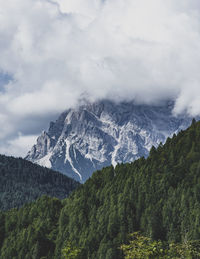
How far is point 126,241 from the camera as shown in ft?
545

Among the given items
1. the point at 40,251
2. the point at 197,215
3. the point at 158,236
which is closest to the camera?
the point at 197,215

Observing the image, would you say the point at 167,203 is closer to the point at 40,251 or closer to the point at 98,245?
the point at 98,245

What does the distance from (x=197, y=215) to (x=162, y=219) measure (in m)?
21.5

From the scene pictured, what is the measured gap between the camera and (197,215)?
5935 inches

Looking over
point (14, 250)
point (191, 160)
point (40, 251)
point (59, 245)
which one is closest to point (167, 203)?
point (191, 160)

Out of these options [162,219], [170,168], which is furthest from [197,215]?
[170,168]

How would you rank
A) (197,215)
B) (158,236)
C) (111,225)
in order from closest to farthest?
(197,215) → (158,236) → (111,225)

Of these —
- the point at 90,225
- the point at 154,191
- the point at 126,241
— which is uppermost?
the point at 154,191

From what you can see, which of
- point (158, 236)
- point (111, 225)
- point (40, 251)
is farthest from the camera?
point (40, 251)

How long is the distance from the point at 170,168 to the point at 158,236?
4838 cm

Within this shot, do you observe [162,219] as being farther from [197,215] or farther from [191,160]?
[191,160]

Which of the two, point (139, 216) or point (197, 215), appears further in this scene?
point (139, 216)

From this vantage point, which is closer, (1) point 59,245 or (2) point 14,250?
(1) point 59,245

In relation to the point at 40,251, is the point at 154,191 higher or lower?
higher
